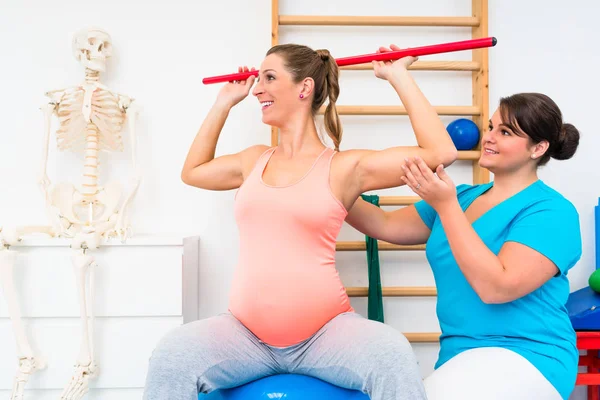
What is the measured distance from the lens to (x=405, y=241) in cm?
193

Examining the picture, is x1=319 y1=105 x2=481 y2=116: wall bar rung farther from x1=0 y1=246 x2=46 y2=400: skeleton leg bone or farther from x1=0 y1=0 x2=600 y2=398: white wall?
x1=0 y1=246 x2=46 y2=400: skeleton leg bone

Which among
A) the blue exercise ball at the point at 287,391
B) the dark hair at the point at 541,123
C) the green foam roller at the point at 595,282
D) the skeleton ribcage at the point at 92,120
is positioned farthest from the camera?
the skeleton ribcage at the point at 92,120

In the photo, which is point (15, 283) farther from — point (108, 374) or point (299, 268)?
point (299, 268)

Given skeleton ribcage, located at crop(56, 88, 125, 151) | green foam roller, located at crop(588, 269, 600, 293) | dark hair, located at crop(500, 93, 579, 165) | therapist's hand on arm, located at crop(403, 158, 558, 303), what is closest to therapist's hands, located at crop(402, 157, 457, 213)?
therapist's hand on arm, located at crop(403, 158, 558, 303)

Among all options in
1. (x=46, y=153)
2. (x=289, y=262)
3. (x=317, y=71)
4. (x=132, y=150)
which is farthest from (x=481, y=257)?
(x=46, y=153)

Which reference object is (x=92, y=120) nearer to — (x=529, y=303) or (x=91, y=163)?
(x=91, y=163)

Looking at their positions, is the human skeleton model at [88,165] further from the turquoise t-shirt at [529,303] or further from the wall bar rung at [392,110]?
the turquoise t-shirt at [529,303]

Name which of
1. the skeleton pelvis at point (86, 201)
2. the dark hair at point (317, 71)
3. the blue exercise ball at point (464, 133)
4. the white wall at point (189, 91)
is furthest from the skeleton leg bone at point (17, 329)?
the blue exercise ball at point (464, 133)

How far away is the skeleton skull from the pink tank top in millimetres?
1113

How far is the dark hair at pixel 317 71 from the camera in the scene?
1.72 metres

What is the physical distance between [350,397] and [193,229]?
1.32 metres

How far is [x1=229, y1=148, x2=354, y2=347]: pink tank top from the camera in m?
1.50

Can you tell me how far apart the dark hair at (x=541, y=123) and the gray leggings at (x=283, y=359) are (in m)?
0.74

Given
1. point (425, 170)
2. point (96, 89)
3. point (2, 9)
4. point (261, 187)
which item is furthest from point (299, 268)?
point (2, 9)
